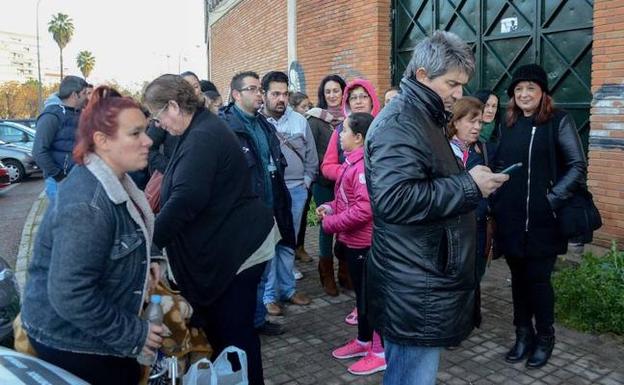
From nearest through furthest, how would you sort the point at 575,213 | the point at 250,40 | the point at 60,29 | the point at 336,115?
the point at 575,213, the point at 336,115, the point at 250,40, the point at 60,29

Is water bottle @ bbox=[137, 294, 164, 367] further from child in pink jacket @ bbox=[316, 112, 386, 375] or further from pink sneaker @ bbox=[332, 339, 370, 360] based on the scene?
pink sneaker @ bbox=[332, 339, 370, 360]

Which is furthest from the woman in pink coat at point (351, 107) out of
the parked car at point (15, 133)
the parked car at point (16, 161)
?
the parked car at point (15, 133)

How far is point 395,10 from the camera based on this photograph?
9.54m

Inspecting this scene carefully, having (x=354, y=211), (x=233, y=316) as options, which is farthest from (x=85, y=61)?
(x=233, y=316)

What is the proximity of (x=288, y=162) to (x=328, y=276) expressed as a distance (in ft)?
3.88

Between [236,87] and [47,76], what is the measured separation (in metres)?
136

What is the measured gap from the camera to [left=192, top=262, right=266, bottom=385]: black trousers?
302 cm

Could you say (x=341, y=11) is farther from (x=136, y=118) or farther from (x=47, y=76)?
(x=47, y=76)

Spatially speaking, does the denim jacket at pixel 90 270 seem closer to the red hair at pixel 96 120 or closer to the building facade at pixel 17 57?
the red hair at pixel 96 120

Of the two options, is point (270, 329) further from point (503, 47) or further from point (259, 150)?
point (503, 47)

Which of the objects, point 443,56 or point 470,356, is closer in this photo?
point 443,56

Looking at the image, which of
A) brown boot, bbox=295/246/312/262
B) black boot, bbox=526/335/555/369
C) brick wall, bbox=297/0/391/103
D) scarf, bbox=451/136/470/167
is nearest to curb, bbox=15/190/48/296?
brown boot, bbox=295/246/312/262

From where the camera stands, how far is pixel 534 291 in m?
3.84

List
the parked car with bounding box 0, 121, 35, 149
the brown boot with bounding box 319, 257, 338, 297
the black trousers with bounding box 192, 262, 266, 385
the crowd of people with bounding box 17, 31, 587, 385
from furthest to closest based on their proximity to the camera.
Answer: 1. the parked car with bounding box 0, 121, 35, 149
2. the brown boot with bounding box 319, 257, 338, 297
3. the black trousers with bounding box 192, 262, 266, 385
4. the crowd of people with bounding box 17, 31, 587, 385
